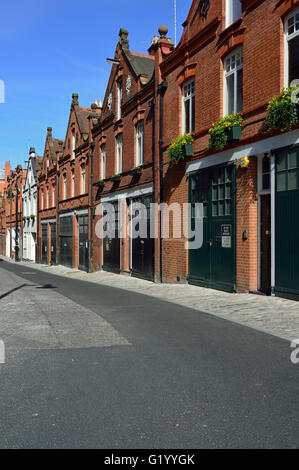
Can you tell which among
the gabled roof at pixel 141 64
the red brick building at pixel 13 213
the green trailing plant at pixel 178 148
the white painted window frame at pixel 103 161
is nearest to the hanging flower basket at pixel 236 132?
the green trailing plant at pixel 178 148

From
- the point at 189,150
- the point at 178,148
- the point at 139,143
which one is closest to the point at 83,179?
the point at 139,143

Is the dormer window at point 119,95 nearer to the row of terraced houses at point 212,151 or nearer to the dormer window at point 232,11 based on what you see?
the row of terraced houses at point 212,151

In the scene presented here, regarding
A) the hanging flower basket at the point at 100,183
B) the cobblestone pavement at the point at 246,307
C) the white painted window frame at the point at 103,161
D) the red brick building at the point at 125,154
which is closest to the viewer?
the cobblestone pavement at the point at 246,307

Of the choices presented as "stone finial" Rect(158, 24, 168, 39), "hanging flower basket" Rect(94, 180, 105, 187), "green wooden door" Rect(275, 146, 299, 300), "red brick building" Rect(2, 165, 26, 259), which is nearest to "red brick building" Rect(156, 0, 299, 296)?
"green wooden door" Rect(275, 146, 299, 300)

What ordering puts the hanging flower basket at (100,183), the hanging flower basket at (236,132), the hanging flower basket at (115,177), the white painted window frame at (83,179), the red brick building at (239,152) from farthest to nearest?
the white painted window frame at (83,179) < the hanging flower basket at (100,183) < the hanging flower basket at (115,177) < the hanging flower basket at (236,132) < the red brick building at (239,152)

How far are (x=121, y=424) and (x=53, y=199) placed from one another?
1386 inches

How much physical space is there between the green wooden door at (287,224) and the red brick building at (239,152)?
0.02 metres

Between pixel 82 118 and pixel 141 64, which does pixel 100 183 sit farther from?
pixel 82 118

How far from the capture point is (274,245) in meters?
10.7

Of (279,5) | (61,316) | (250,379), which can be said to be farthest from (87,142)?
(250,379)

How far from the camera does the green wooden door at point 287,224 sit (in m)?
10.0

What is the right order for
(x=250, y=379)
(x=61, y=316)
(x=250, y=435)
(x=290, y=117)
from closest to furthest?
(x=250, y=435)
(x=250, y=379)
(x=61, y=316)
(x=290, y=117)

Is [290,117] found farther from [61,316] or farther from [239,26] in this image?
[61,316]

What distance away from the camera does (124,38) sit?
21969 mm
